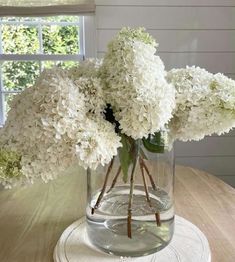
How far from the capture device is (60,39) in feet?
7.43

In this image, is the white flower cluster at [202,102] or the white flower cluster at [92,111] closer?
the white flower cluster at [92,111]

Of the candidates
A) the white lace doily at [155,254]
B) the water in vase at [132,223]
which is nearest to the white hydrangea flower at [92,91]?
the water in vase at [132,223]

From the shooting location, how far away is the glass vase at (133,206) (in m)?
0.94

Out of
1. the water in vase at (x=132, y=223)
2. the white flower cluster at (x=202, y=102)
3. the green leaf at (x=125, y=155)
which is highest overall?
the white flower cluster at (x=202, y=102)

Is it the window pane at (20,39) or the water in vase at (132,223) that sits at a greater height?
the window pane at (20,39)

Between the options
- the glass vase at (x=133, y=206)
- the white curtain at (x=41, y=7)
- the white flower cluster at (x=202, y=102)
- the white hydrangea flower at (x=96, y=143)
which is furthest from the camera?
the white curtain at (x=41, y=7)

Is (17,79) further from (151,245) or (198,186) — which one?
(151,245)

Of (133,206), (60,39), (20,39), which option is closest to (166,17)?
(60,39)

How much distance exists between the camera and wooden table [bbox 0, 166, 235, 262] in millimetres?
998

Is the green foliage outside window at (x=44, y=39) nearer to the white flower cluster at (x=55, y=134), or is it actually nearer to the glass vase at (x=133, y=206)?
the glass vase at (x=133, y=206)

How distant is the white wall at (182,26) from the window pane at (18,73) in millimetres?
432

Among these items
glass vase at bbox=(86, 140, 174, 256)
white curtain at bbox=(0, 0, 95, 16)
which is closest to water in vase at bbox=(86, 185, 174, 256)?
glass vase at bbox=(86, 140, 174, 256)

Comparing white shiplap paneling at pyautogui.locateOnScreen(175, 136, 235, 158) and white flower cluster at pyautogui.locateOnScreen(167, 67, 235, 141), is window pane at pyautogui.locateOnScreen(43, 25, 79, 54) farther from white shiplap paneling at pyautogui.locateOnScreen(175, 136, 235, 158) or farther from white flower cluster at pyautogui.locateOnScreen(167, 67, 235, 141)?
white flower cluster at pyautogui.locateOnScreen(167, 67, 235, 141)

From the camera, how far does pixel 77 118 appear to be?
0.73 metres
